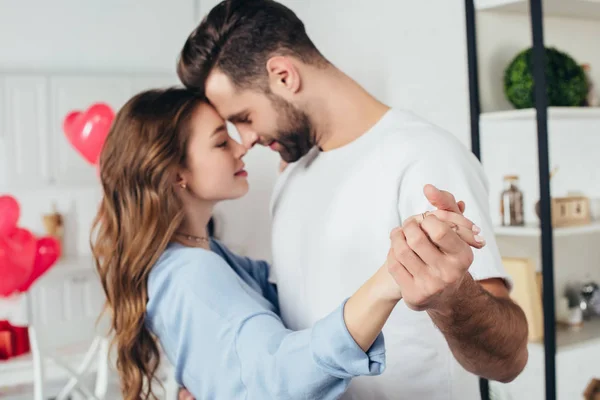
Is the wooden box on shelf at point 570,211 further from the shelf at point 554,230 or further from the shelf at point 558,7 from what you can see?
the shelf at point 558,7

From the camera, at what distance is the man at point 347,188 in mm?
1104

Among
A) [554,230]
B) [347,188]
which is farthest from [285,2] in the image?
[347,188]

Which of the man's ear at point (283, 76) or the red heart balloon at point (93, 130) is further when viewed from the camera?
the red heart balloon at point (93, 130)

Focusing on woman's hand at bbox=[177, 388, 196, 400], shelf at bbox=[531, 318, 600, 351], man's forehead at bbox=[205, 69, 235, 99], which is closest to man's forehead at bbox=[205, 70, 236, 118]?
man's forehead at bbox=[205, 69, 235, 99]

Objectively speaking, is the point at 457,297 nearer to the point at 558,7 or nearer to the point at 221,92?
the point at 221,92

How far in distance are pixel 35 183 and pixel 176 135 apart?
111 inches

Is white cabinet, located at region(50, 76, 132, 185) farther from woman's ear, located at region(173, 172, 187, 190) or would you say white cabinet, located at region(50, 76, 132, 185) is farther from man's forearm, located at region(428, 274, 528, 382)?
man's forearm, located at region(428, 274, 528, 382)

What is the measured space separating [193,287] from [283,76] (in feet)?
1.66

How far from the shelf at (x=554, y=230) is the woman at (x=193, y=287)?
956mm

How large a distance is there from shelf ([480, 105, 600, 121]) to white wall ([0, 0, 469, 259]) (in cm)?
22

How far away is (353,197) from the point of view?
1312mm

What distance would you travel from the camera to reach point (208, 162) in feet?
4.86

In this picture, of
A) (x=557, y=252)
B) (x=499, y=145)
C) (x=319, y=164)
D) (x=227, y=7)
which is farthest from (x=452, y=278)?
(x=499, y=145)

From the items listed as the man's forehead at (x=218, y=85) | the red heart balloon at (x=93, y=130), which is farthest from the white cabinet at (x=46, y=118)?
the man's forehead at (x=218, y=85)
